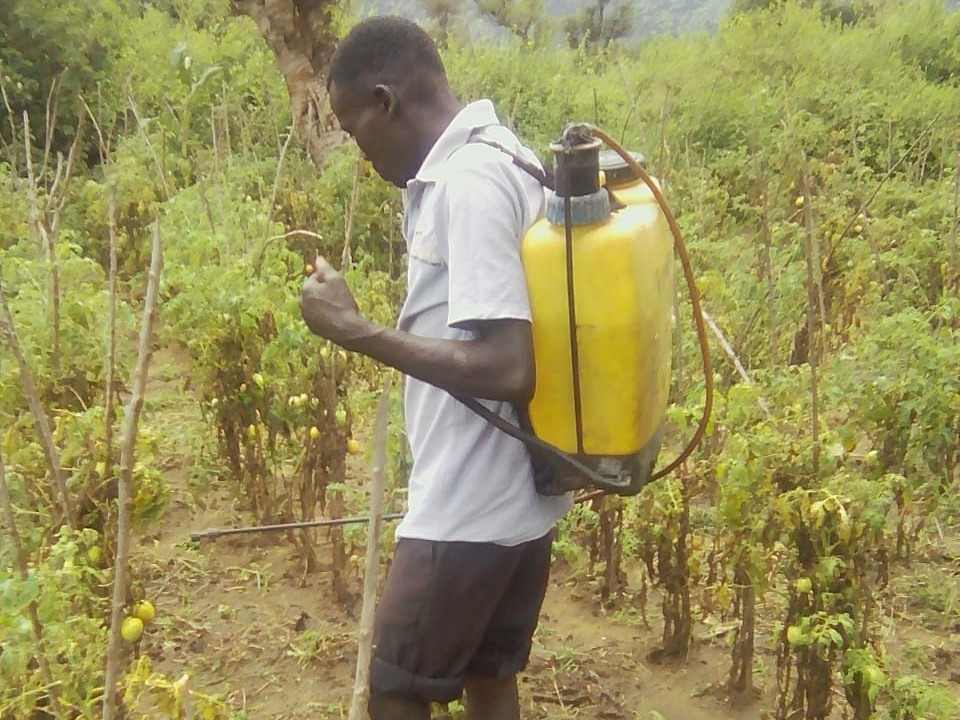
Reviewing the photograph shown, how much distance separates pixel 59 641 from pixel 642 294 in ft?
3.75

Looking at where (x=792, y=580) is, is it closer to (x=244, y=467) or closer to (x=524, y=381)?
(x=524, y=381)

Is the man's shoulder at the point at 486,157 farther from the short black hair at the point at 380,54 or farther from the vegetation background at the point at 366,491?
the vegetation background at the point at 366,491

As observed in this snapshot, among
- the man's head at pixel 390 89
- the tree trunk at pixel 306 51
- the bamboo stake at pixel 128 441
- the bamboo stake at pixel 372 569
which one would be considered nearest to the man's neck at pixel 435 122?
the man's head at pixel 390 89

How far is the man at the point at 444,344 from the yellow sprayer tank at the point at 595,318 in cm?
4

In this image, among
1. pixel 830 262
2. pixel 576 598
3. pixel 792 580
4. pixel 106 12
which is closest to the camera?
pixel 792 580

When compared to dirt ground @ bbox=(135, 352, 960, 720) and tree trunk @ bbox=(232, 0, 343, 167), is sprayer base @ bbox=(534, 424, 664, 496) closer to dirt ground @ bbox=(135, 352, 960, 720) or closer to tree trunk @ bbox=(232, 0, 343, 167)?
dirt ground @ bbox=(135, 352, 960, 720)

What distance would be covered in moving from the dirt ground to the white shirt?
1.07m

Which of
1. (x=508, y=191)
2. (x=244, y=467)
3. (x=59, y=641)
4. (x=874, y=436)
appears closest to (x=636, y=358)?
(x=508, y=191)

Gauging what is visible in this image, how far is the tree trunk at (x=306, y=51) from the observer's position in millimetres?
6879

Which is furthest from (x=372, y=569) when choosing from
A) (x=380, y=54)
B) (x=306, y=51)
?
(x=306, y=51)

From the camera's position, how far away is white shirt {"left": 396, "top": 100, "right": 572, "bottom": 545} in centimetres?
138

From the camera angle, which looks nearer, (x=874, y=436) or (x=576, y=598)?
(x=874, y=436)

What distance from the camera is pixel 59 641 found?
63.0 inches

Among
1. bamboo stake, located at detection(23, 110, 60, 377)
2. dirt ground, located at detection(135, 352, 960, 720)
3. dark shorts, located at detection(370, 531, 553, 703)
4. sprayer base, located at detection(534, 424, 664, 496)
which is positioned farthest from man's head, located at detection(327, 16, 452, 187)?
dirt ground, located at detection(135, 352, 960, 720)
